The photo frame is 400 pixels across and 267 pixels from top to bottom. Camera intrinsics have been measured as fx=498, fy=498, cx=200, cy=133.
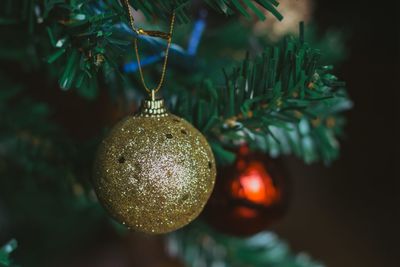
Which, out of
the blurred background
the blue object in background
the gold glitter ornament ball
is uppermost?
the blue object in background

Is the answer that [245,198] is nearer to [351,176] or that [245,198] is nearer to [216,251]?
[216,251]

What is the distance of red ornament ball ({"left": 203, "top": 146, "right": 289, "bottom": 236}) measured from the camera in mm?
459

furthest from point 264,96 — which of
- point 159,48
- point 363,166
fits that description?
point 363,166

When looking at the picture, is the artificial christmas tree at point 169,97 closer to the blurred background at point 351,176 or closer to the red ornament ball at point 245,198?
the red ornament ball at point 245,198

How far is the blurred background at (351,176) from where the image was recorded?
37.9 inches

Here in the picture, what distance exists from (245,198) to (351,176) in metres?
0.86

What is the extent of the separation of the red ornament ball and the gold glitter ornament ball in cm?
16

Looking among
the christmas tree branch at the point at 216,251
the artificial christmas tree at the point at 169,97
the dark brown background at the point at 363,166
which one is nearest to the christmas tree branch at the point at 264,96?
the artificial christmas tree at the point at 169,97

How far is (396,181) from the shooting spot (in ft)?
3.79

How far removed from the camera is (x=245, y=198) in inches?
18.1

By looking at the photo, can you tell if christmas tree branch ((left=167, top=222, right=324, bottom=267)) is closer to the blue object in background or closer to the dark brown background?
the blue object in background

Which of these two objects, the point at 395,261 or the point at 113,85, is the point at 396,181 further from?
the point at 113,85

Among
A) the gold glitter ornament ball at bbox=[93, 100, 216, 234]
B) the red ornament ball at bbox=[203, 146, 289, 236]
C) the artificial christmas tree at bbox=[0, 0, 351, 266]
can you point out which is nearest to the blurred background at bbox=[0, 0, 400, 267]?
the artificial christmas tree at bbox=[0, 0, 351, 266]

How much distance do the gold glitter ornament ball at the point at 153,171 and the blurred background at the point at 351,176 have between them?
1.97 feet
